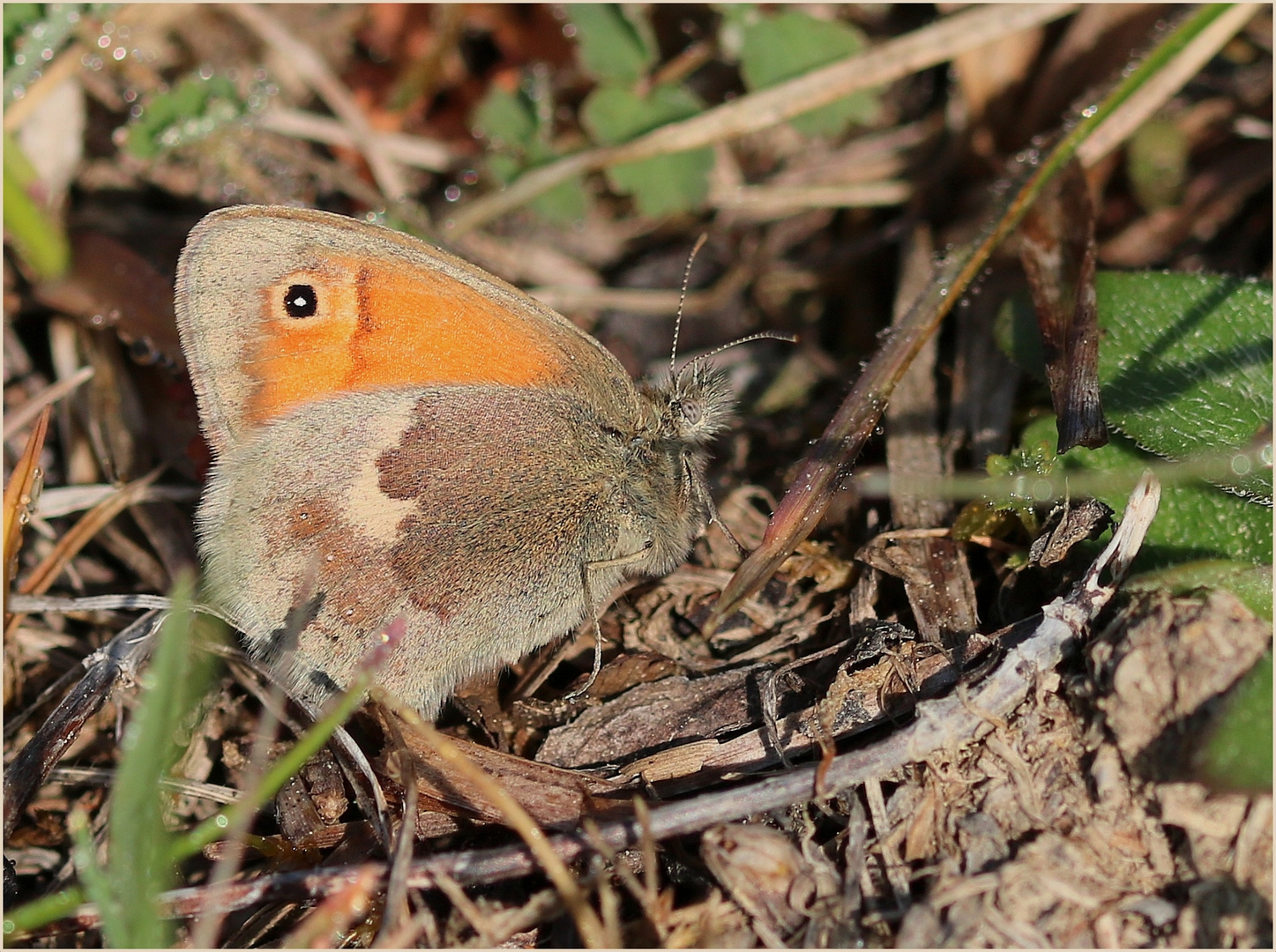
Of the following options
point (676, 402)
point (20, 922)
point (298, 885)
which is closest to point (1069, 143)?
point (676, 402)

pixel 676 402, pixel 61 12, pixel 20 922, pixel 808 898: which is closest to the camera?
pixel 20 922

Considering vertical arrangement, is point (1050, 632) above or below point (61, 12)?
below

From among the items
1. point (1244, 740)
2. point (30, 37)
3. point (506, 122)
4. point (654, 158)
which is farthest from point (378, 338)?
point (1244, 740)

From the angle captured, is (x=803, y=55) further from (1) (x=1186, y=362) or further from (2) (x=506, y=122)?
(1) (x=1186, y=362)

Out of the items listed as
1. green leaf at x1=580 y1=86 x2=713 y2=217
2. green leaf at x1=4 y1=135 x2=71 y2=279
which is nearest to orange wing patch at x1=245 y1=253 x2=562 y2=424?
green leaf at x1=4 y1=135 x2=71 y2=279

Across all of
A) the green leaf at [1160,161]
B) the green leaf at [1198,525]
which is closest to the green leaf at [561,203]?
the green leaf at [1160,161]

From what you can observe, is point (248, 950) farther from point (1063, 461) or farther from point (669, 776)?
point (1063, 461)

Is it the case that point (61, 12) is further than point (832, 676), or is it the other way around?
point (61, 12)
